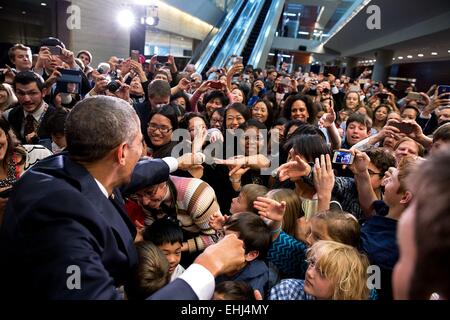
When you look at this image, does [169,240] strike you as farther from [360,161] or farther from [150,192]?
[360,161]

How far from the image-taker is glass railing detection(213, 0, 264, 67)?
12984mm

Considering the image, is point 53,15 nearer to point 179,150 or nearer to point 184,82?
point 184,82

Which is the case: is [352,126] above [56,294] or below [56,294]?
above

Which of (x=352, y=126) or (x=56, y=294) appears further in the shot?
(x=352, y=126)

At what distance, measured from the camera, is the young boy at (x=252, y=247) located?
146cm

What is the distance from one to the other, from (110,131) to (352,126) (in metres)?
2.76

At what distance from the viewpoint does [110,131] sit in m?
1.11

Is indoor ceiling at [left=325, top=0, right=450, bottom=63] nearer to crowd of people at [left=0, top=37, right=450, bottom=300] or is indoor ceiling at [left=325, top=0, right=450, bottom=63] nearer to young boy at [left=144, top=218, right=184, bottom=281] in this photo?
crowd of people at [left=0, top=37, right=450, bottom=300]

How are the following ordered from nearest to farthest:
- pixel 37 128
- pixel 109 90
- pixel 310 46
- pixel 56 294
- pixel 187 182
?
pixel 56 294 → pixel 187 182 → pixel 37 128 → pixel 109 90 → pixel 310 46

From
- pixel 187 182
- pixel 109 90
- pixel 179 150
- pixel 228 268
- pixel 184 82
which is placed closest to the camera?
pixel 228 268

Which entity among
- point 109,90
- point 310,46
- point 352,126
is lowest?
point 352,126

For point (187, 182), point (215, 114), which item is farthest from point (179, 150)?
point (215, 114)

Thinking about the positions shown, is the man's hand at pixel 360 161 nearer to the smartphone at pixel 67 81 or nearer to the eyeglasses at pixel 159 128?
the eyeglasses at pixel 159 128

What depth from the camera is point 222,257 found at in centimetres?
109
